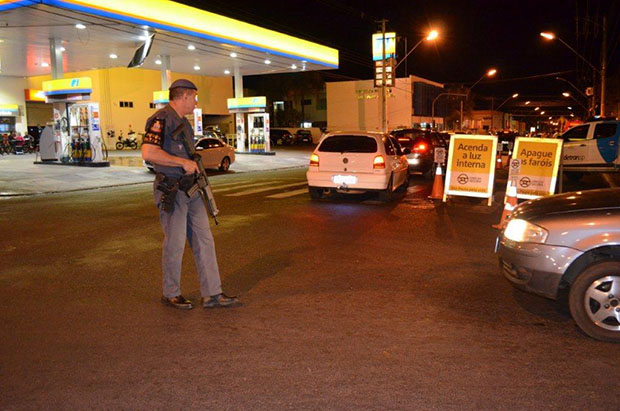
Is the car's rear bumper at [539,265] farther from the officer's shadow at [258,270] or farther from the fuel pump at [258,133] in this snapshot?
the fuel pump at [258,133]

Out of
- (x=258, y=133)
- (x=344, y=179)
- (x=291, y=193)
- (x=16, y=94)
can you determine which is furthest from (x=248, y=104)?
(x=344, y=179)

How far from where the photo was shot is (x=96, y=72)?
139 feet

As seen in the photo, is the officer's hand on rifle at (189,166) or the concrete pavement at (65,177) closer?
the officer's hand on rifle at (189,166)

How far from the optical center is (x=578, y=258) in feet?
15.6

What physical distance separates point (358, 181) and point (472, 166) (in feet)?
8.25

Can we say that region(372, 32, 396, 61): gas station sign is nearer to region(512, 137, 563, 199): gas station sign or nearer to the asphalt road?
region(512, 137, 563, 199): gas station sign

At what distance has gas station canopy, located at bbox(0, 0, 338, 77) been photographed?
18438 millimetres

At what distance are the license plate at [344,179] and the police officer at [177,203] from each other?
288 inches

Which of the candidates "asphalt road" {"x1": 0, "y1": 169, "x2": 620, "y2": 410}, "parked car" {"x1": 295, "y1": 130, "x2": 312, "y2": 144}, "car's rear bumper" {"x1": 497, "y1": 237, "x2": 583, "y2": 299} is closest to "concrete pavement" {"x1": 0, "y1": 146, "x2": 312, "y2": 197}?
"asphalt road" {"x1": 0, "y1": 169, "x2": 620, "y2": 410}

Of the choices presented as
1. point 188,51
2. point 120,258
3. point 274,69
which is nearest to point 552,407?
point 120,258

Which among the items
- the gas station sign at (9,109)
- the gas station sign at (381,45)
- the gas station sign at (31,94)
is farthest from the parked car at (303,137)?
the gas station sign at (9,109)

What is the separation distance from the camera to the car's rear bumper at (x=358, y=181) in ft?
41.0

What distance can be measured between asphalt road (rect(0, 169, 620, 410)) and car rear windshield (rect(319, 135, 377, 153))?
3969 mm

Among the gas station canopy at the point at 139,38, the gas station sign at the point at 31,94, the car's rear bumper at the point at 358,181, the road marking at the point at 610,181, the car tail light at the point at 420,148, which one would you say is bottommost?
the road marking at the point at 610,181
